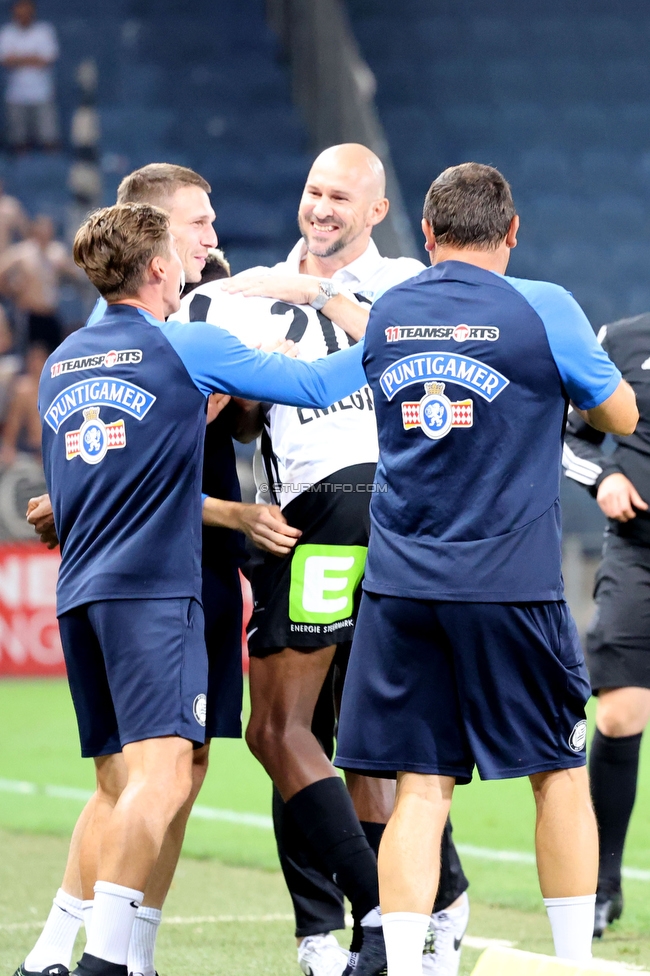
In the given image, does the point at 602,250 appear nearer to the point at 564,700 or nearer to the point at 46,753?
the point at 46,753

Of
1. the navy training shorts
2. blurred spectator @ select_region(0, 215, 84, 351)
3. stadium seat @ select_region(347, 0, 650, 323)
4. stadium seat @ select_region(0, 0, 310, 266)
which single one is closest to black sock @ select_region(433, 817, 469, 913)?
the navy training shorts

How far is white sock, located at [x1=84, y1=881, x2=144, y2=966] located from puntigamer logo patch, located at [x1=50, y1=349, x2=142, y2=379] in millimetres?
1318

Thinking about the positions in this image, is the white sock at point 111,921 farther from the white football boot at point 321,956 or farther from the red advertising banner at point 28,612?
the red advertising banner at point 28,612

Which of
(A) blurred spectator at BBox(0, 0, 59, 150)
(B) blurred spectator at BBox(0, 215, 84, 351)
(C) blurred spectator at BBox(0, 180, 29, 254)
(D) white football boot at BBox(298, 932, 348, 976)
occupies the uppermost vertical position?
(A) blurred spectator at BBox(0, 0, 59, 150)

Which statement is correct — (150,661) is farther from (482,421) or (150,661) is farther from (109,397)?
(482,421)

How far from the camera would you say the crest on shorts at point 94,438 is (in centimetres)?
391

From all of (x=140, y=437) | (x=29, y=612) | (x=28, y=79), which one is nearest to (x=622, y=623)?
(x=140, y=437)

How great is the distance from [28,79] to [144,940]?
13.6 metres

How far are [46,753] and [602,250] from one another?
10.6 m

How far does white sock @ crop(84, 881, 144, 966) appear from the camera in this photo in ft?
12.3

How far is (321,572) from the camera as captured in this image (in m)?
4.44

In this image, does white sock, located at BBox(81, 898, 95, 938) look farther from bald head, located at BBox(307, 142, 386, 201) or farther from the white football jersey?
bald head, located at BBox(307, 142, 386, 201)

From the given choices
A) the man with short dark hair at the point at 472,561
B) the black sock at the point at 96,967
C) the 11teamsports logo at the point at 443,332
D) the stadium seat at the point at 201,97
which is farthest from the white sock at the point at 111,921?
the stadium seat at the point at 201,97

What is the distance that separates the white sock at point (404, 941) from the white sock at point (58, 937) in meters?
1.08
